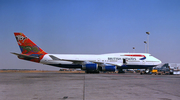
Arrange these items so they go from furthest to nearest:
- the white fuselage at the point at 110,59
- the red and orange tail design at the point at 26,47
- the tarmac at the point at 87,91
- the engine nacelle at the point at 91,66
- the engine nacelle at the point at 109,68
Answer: the red and orange tail design at the point at 26,47, the white fuselage at the point at 110,59, the engine nacelle at the point at 109,68, the engine nacelle at the point at 91,66, the tarmac at the point at 87,91

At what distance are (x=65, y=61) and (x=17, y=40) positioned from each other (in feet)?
35.3

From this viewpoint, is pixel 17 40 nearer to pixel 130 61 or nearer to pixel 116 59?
pixel 116 59

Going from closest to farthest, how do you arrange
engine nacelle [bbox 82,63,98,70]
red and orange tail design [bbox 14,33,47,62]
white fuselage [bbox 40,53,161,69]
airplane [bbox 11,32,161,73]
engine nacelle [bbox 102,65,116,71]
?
engine nacelle [bbox 82,63,98,70] < engine nacelle [bbox 102,65,116,71] < airplane [bbox 11,32,161,73] < white fuselage [bbox 40,53,161,69] < red and orange tail design [bbox 14,33,47,62]

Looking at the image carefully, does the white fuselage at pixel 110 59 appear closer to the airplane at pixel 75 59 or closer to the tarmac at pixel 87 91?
the airplane at pixel 75 59

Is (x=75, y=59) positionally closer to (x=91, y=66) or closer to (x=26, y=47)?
(x=91, y=66)

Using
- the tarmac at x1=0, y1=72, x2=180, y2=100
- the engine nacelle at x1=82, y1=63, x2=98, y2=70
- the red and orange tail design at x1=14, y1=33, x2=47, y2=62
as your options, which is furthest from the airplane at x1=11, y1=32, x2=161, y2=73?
the tarmac at x1=0, y1=72, x2=180, y2=100

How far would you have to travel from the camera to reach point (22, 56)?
3941 cm

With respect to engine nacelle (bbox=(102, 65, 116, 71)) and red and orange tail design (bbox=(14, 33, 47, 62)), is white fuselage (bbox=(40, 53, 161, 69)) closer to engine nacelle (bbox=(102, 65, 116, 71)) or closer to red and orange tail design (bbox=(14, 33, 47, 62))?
red and orange tail design (bbox=(14, 33, 47, 62))

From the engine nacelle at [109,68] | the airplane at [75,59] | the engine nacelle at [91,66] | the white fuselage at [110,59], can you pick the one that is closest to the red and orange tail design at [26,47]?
the airplane at [75,59]

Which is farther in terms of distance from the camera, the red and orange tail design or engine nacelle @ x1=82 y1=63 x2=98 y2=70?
the red and orange tail design

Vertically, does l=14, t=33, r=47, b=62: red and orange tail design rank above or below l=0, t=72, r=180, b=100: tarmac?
above

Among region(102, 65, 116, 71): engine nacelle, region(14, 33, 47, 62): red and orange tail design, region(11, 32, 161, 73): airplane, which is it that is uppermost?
region(14, 33, 47, 62): red and orange tail design

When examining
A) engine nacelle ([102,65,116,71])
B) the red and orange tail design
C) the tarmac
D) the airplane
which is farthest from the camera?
the red and orange tail design

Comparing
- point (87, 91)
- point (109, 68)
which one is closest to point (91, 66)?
point (109, 68)
